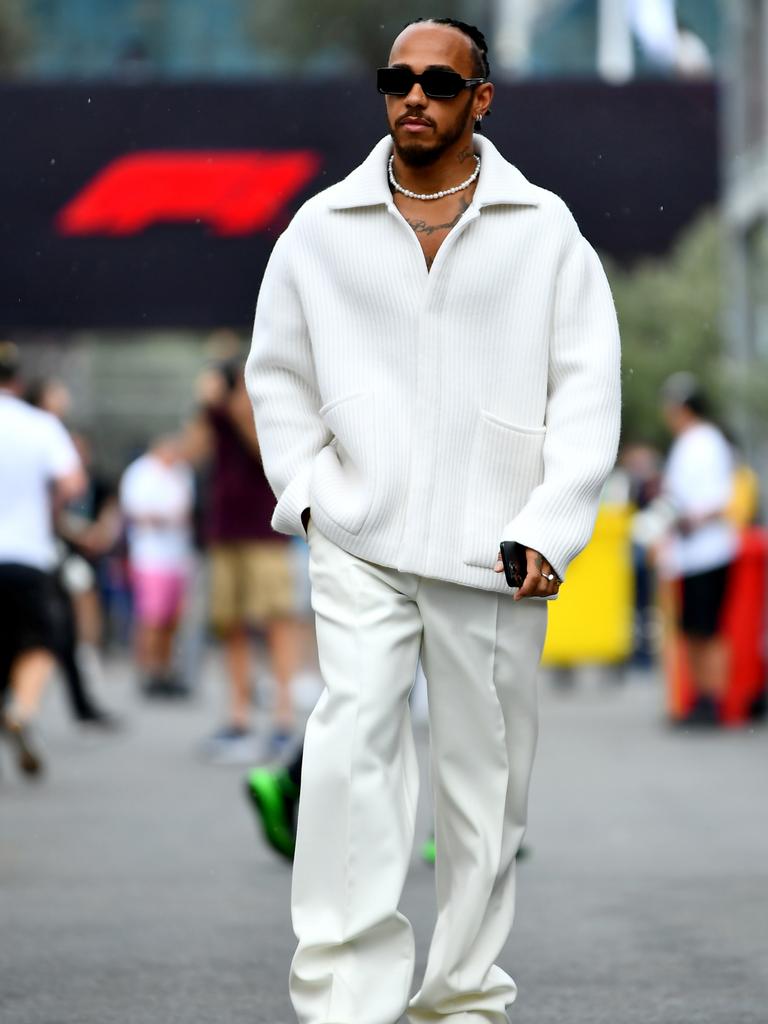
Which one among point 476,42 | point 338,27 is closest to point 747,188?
point 476,42

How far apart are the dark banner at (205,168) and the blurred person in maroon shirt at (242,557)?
14.9ft

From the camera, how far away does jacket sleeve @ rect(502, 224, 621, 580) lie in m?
4.11

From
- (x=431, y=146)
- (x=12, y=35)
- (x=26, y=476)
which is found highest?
(x=12, y=35)

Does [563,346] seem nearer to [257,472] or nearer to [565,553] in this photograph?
[565,553]

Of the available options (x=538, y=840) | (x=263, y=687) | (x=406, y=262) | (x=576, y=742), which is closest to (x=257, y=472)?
(x=576, y=742)

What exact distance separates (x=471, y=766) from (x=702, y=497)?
8326 mm

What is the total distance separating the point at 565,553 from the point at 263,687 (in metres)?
11.2

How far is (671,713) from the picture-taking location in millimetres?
12789

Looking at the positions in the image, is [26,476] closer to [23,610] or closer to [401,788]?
[23,610]

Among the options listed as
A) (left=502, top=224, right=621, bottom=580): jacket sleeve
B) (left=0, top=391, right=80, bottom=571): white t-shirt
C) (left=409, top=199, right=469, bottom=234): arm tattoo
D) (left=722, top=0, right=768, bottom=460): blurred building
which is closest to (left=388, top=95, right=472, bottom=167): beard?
(left=409, top=199, right=469, bottom=234): arm tattoo

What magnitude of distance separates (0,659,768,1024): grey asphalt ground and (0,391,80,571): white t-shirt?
3.45 feet

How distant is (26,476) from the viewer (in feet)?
32.4

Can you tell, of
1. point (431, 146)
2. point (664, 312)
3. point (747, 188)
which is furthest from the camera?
point (664, 312)

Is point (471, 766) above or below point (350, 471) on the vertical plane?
below
